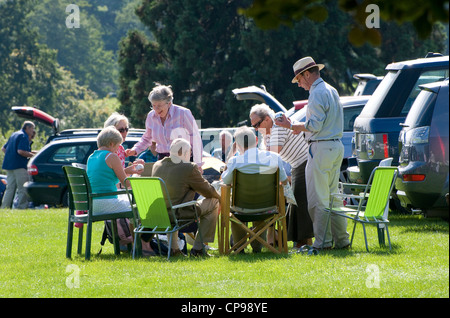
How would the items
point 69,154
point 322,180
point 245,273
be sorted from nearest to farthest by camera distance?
point 245,273, point 322,180, point 69,154

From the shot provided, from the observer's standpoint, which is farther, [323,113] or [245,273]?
[323,113]

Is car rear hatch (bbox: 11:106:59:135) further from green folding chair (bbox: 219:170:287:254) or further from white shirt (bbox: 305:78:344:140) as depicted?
white shirt (bbox: 305:78:344:140)

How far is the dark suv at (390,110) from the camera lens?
11344 millimetres

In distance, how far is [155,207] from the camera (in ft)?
27.6

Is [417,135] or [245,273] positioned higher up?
[417,135]

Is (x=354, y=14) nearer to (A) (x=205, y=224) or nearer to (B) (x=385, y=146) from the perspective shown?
(A) (x=205, y=224)

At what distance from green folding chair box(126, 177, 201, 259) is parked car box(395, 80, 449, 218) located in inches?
114

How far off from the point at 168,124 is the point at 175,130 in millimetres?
130

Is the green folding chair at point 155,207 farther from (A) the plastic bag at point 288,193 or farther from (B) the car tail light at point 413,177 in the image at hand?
(B) the car tail light at point 413,177

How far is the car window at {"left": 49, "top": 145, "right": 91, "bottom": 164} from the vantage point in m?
17.0

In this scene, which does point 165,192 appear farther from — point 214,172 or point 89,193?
point 214,172

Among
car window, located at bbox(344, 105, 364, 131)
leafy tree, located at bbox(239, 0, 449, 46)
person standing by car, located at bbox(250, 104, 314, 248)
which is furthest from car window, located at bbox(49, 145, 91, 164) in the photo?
leafy tree, located at bbox(239, 0, 449, 46)

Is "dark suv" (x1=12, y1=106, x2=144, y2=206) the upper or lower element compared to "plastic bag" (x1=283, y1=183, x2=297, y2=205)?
lower

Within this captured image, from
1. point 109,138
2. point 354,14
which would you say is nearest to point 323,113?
point 109,138
